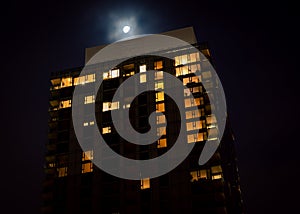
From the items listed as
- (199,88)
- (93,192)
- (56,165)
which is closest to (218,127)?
(199,88)

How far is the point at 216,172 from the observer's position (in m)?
83.9

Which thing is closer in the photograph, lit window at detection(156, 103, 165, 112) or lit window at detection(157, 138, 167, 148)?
lit window at detection(157, 138, 167, 148)

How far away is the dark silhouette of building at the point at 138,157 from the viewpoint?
82.2 m

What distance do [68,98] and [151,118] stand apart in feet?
67.9

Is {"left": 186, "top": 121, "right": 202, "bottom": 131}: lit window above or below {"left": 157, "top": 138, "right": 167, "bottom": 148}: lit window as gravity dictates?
above

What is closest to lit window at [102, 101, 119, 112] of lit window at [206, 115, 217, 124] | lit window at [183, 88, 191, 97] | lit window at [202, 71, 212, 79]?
lit window at [183, 88, 191, 97]

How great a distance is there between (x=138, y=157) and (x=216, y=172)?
48.0ft

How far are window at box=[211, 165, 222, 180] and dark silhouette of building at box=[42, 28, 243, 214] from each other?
0.57 feet

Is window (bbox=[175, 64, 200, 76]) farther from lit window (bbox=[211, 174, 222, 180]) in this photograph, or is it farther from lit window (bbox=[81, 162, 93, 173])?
lit window (bbox=[81, 162, 93, 173])

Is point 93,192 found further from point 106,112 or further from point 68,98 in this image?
point 68,98

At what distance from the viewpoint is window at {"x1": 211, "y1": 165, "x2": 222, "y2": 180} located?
83.2 meters

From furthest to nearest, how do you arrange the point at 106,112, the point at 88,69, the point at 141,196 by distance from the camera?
1. the point at 88,69
2. the point at 106,112
3. the point at 141,196

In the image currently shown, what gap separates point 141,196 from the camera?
3305 inches

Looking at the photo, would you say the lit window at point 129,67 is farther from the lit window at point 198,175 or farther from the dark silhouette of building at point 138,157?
the lit window at point 198,175
